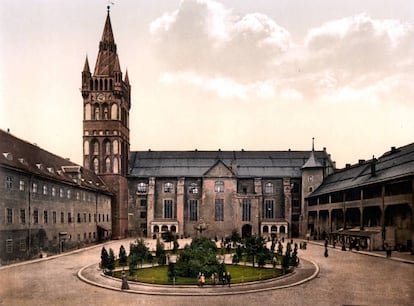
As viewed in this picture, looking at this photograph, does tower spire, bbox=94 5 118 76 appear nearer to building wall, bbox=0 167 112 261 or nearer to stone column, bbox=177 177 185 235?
stone column, bbox=177 177 185 235

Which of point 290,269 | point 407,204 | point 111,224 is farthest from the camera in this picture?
point 111,224

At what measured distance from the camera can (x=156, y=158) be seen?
92.0m

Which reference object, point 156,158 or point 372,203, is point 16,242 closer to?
point 372,203

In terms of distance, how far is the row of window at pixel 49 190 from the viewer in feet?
125

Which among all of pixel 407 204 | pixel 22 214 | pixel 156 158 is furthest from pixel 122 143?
pixel 407 204

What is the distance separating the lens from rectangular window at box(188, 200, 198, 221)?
84625 mm

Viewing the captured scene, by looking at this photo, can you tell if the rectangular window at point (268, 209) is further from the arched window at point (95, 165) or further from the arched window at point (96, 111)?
the arched window at point (96, 111)

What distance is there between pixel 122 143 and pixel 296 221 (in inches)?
1359

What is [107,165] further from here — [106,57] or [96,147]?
[106,57]

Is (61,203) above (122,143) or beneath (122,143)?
beneath

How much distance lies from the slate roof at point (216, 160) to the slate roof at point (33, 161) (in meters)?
26.6

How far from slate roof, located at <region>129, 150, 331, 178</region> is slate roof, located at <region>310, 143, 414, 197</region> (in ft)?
47.9

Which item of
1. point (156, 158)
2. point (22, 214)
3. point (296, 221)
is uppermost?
point (156, 158)

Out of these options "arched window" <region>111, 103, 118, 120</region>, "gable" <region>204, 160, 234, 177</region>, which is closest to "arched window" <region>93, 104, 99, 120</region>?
"arched window" <region>111, 103, 118, 120</region>
